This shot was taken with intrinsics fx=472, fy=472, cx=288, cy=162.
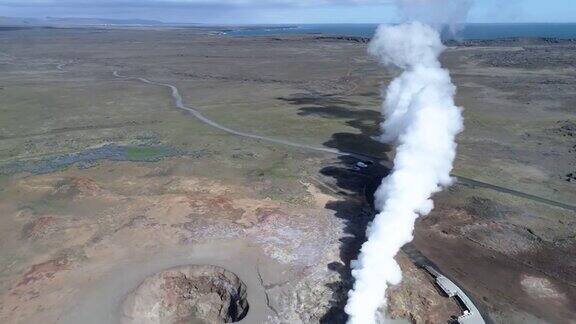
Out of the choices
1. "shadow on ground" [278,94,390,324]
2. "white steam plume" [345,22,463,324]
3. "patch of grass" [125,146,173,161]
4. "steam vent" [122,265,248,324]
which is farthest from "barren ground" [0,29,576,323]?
"white steam plume" [345,22,463,324]

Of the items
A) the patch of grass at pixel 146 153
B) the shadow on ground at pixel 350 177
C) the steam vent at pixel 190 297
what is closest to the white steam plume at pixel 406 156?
the shadow on ground at pixel 350 177

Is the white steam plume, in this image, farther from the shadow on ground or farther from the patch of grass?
the patch of grass

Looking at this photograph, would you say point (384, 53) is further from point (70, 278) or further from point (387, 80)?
point (70, 278)

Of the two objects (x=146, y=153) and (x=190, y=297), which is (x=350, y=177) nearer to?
(x=190, y=297)

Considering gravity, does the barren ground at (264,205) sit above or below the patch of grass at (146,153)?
above

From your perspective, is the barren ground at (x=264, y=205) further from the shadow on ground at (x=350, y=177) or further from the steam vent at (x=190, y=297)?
the steam vent at (x=190, y=297)

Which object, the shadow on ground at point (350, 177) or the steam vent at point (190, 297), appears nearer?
the steam vent at point (190, 297)
